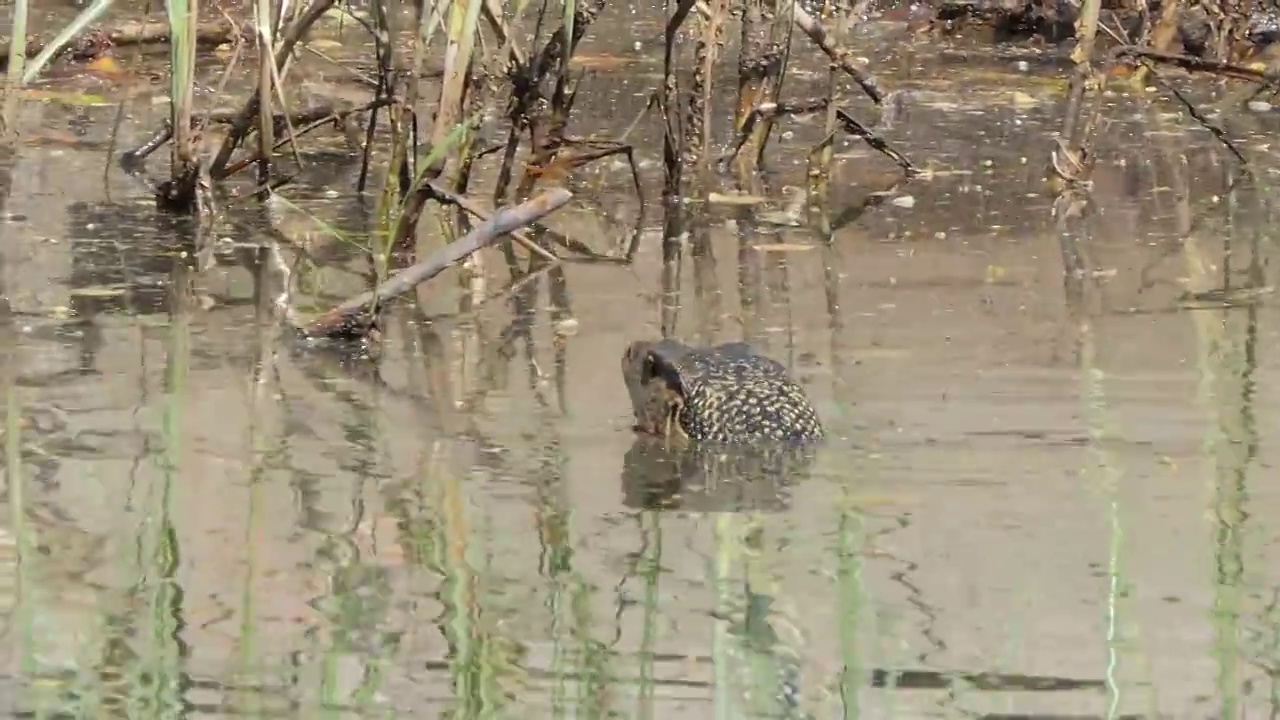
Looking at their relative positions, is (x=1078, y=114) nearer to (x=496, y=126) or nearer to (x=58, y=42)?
(x=496, y=126)

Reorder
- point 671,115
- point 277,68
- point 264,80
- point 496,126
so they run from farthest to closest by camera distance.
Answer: point 496,126 → point 671,115 → point 277,68 → point 264,80

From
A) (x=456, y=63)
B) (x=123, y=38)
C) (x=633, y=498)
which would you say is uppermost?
(x=123, y=38)

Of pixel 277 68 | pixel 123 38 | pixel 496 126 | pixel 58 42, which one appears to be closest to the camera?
pixel 58 42

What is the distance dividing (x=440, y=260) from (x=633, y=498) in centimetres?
138

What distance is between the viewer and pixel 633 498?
4.75 metres

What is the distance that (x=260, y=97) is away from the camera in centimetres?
751

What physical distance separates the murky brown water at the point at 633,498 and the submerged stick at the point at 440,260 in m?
0.18

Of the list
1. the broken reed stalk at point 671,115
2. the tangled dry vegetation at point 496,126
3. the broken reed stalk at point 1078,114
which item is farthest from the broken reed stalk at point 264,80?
the broken reed stalk at point 1078,114

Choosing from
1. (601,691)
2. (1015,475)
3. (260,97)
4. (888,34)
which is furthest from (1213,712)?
(888,34)

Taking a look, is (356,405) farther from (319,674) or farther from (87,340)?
(319,674)

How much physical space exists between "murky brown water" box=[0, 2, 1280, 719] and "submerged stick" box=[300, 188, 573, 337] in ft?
0.58

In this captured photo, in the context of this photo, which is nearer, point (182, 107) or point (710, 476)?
point (710, 476)

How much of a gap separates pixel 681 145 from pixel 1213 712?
211 inches

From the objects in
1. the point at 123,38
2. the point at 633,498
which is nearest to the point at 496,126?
the point at 123,38
